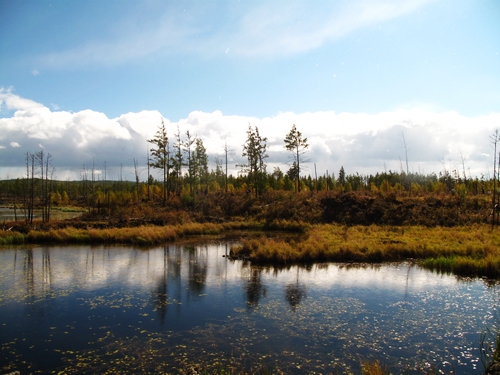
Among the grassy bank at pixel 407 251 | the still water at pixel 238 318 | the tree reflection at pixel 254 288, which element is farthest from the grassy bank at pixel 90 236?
the tree reflection at pixel 254 288

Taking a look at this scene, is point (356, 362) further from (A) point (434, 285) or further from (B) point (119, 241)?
(B) point (119, 241)

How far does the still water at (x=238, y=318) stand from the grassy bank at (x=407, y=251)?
176 centimetres

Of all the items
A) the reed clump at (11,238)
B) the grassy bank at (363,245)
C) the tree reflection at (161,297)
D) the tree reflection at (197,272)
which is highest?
the reed clump at (11,238)

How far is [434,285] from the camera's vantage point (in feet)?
51.5

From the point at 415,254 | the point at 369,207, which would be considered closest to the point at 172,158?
the point at 369,207

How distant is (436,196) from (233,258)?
29.2 m

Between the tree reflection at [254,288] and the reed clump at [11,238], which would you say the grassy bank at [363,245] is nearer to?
the reed clump at [11,238]

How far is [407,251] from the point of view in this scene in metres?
22.4

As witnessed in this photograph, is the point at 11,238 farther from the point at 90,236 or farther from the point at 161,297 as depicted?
the point at 161,297

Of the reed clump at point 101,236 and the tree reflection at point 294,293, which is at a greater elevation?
the reed clump at point 101,236

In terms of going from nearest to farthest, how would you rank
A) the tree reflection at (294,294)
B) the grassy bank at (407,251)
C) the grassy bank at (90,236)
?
the tree reflection at (294,294), the grassy bank at (407,251), the grassy bank at (90,236)

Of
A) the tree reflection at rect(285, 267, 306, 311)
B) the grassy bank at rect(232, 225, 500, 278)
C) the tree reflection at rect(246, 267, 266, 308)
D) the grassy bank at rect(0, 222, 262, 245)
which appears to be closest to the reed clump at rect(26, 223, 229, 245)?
the grassy bank at rect(0, 222, 262, 245)

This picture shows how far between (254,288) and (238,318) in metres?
3.79

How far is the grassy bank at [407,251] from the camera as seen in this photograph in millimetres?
18297
